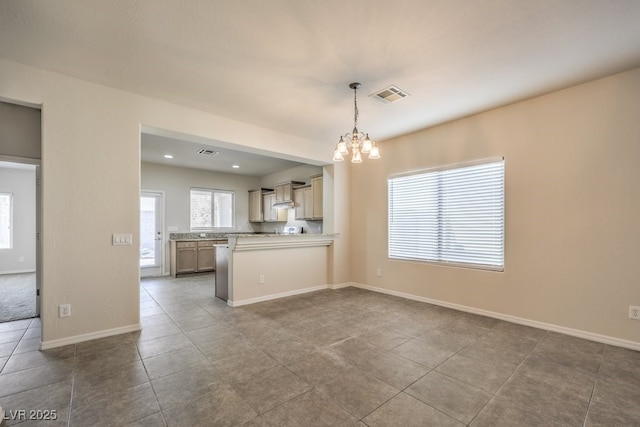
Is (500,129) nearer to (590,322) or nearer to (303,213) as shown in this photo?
(590,322)

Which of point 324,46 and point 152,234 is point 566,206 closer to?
point 324,46

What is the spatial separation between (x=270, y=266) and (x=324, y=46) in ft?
10.8

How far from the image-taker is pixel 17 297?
4664 mm

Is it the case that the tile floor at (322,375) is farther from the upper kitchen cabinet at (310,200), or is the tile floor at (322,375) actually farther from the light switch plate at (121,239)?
the upper kitchen cabinet at (310,200)

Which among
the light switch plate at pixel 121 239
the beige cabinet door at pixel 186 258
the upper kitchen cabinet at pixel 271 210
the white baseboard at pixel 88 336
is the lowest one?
the white baseboard at pixel 88 336

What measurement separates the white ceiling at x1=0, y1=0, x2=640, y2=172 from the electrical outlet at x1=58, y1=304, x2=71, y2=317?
2307mm

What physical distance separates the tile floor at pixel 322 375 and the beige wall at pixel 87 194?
1.07 feet

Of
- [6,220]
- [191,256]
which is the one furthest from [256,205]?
[6,220]

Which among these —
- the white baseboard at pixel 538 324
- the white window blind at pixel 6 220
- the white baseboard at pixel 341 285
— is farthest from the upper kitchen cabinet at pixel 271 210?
the white window blind at pixel 6 220

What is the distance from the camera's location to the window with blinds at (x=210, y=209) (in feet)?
24.7

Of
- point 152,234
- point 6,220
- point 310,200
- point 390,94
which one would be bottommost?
point 152,234

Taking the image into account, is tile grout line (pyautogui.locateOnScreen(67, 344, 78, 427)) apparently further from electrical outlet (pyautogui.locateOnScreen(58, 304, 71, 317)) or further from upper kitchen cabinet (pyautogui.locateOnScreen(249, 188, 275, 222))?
upper kitchen cabinet (pyautogui.locateOnScreen(249, 188, 275, 222))

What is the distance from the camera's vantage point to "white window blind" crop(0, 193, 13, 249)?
675 centimetres

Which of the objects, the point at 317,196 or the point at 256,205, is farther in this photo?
the point at 256,205
